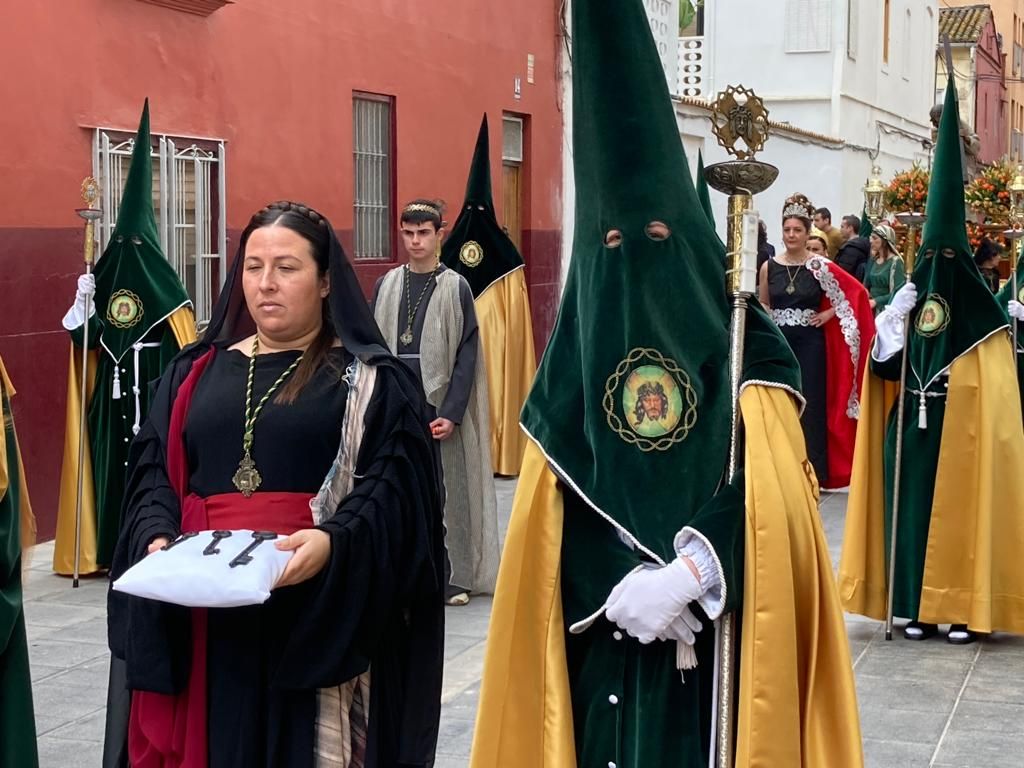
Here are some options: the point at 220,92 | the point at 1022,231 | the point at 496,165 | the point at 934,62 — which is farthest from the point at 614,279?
the point at 934,62

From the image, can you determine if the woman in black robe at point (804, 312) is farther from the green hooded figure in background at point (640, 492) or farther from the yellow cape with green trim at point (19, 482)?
the green hooded figure in background at point (640, 492)

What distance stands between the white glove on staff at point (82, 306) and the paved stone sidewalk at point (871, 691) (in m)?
1.44

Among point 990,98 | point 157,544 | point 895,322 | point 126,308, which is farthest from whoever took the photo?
point 990,98

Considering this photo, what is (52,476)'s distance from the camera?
9.77 m

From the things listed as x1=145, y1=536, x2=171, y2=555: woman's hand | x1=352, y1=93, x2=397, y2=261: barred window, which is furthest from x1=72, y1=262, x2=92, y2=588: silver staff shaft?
x1=145, y1=536, x2=171, y2=555: woman's hand

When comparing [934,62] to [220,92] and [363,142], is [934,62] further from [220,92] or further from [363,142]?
[220,92]

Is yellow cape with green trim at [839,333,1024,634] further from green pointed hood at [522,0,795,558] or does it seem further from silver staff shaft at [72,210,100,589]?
silver staff shaft at [72,210,100,589]

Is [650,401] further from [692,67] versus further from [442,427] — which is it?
[692,67]

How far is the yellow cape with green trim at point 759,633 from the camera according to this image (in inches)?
148

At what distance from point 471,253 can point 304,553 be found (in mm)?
7710

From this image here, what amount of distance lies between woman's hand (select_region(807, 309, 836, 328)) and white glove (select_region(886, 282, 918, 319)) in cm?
420

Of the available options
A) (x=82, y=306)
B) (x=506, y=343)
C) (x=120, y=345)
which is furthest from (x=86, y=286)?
(x=506, y=343)

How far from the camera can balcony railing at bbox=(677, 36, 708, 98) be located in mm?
30844

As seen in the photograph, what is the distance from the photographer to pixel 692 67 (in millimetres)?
31406
